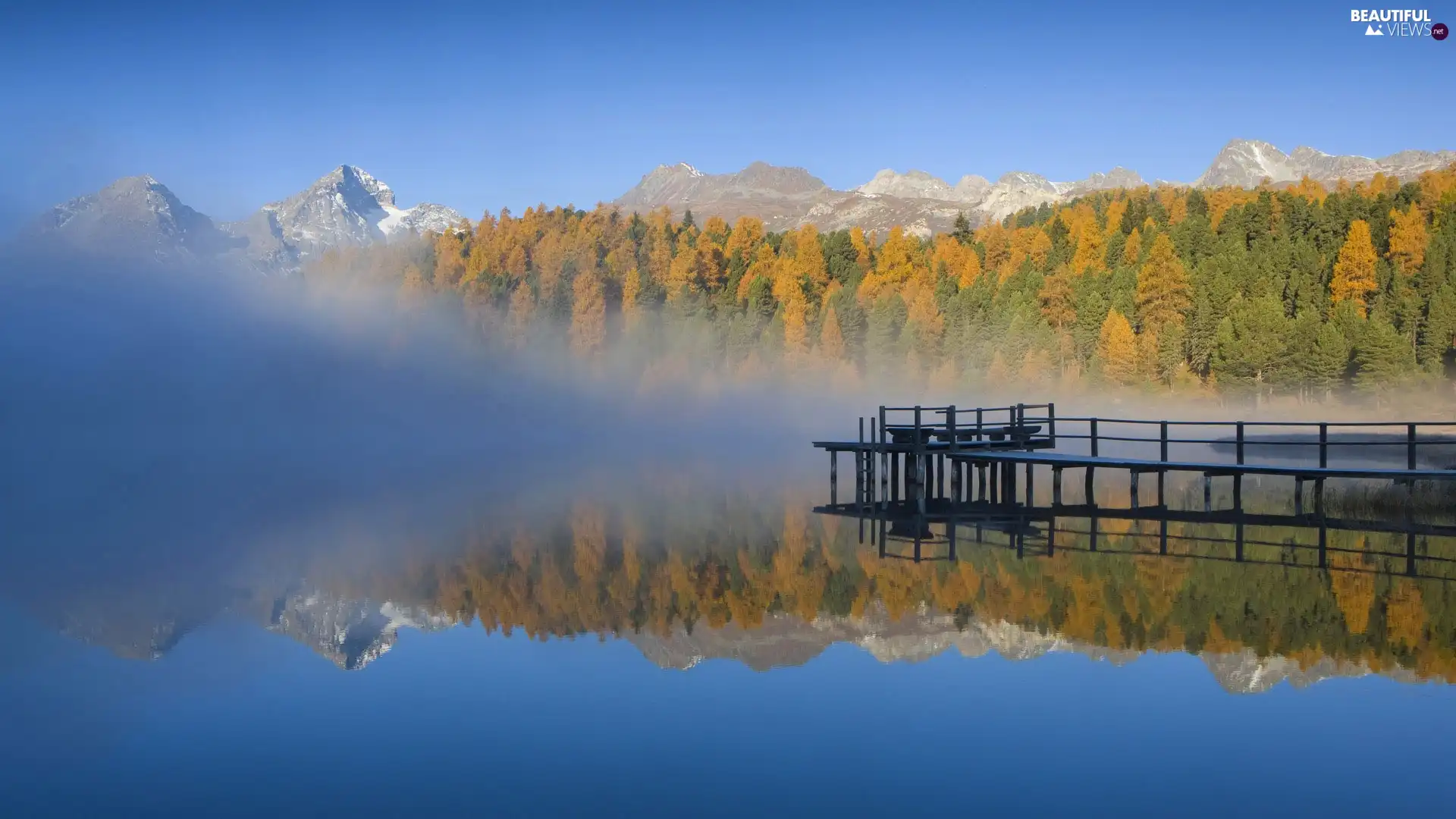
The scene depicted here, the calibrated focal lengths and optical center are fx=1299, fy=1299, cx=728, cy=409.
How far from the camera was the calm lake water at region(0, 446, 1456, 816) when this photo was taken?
41.7ft

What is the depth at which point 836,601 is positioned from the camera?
21.7 meters

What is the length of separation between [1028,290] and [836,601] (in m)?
89.1

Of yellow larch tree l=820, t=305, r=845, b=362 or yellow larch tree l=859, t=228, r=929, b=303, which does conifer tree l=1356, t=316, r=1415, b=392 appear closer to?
yellow larch tree l=820, t=305, r=845, b=362

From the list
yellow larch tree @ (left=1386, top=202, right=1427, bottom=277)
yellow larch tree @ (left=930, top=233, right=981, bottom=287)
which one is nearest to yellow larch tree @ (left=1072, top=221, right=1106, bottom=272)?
Answer: yellow larch tree @ (left=930, top=233, right=981, bottom=287)

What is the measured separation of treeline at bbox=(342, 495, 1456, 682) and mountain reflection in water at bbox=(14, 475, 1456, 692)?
61 millimetres

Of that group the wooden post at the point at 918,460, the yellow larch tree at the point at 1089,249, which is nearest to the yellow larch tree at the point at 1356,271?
the yellow larch tree at the point at 1089,249

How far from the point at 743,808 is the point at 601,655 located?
656 cm

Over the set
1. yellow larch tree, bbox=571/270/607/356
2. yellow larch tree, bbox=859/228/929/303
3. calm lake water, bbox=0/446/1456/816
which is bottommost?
calm lake water, bbox=0/446/1456/816

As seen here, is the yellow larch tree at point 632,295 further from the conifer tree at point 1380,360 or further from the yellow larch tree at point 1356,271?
the conifer tree at point 1380,360

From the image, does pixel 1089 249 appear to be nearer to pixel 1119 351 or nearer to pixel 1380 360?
pixel 1119 351

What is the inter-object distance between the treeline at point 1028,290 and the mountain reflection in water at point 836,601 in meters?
63.9

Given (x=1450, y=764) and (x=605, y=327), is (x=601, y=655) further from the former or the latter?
(x=605, y=327)

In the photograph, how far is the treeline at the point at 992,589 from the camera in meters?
18.2

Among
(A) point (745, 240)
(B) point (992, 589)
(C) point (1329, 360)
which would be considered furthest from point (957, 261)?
(B) point (992, 589)
